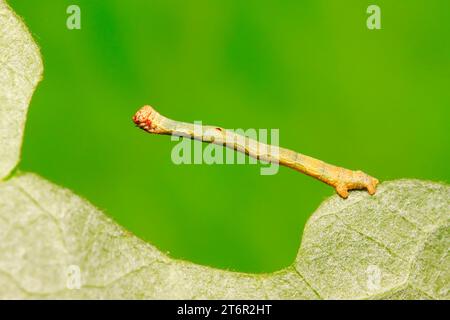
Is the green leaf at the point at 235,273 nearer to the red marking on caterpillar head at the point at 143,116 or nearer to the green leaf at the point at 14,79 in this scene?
the green leaf at the point at 14,79

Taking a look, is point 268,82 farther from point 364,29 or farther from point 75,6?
point 75,6

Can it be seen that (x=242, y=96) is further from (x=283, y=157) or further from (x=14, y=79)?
(x=14, y=79)

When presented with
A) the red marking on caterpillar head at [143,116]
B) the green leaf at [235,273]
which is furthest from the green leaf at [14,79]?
the red marking on caterpillar head at [143,116]

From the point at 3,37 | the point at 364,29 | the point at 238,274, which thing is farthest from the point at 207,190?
the point at 3,37

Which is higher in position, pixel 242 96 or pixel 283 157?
pixel 242 96

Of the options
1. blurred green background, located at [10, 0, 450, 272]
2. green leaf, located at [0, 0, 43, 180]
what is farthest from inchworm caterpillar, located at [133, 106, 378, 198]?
green leaf, located at [0, 0, 43, 180]

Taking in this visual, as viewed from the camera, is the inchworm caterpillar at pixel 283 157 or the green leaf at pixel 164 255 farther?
the inchworm caterpillar at pixel 283 157

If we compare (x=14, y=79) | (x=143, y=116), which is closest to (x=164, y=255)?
(x=143, y=116)
